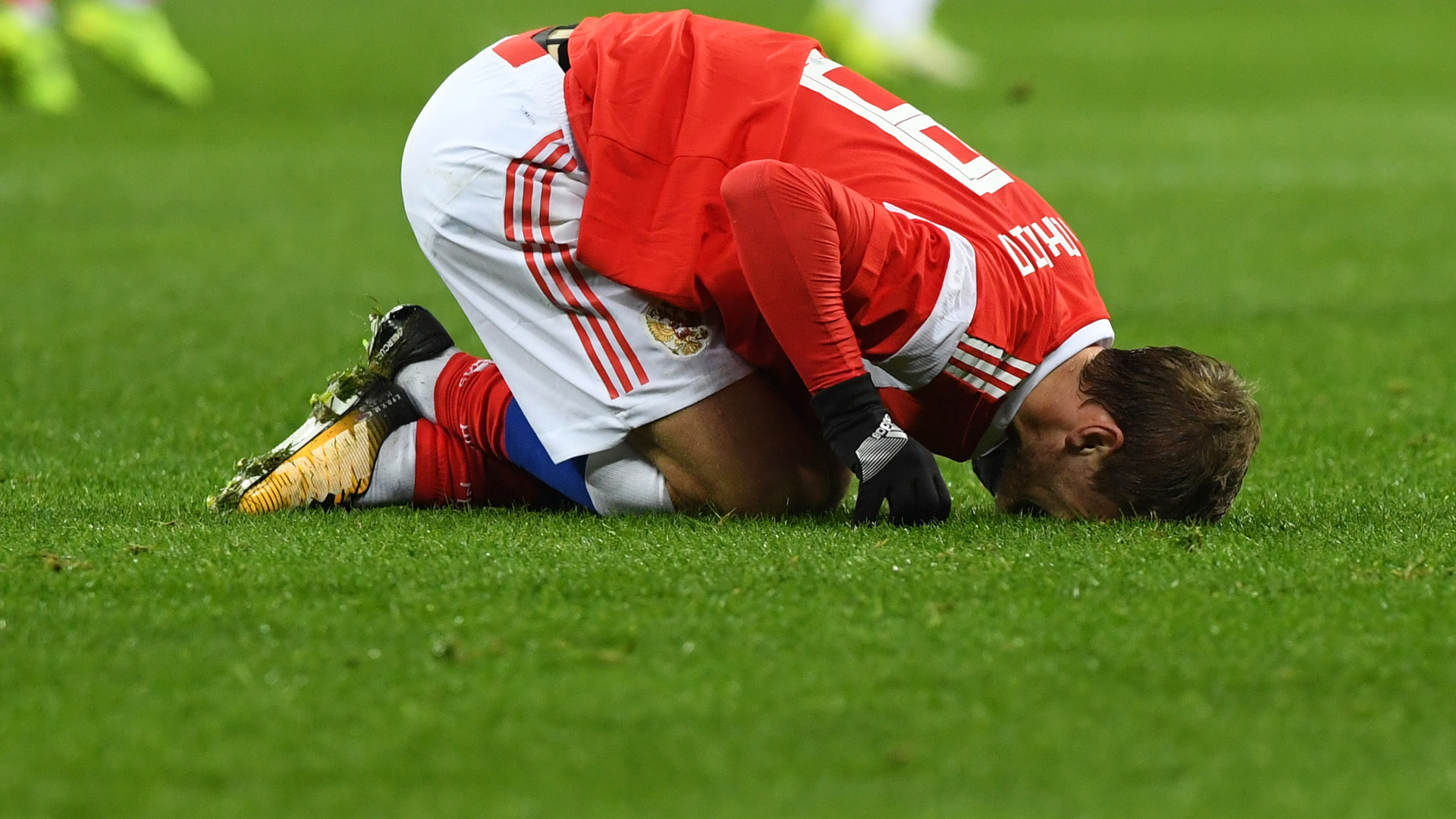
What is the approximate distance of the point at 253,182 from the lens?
8.56m

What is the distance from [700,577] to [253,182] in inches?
267

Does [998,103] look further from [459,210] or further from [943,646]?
[943,646]

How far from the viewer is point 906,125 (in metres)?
2.82

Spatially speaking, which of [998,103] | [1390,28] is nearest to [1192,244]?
[998,103]

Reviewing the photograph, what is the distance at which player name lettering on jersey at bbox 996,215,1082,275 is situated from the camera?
262 centimetres

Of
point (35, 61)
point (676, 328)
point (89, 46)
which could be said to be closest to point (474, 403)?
point (676, 328)

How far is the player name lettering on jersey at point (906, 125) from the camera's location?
276cm

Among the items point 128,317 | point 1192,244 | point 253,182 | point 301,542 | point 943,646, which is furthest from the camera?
point 253,182

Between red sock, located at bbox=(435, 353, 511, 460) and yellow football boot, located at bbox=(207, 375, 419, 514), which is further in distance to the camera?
red sock, located at bbox=(435, 353, 511, 460)

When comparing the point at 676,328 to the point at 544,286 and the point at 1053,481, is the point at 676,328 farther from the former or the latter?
the point at 1053,481

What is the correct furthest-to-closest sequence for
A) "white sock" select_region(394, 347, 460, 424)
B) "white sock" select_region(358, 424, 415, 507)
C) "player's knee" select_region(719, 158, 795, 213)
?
1. "white sock" select_region(394, 347, 460, 424)
2. "white sock" select_region(358, 424, 415, 507)
3. "player's knee" select_region(719, 158, 795, 213)

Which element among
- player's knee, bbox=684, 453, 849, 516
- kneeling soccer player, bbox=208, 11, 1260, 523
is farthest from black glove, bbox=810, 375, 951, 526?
player's knee, bbox=684, 453, 849, 516

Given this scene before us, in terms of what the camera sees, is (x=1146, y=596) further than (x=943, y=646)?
Yes

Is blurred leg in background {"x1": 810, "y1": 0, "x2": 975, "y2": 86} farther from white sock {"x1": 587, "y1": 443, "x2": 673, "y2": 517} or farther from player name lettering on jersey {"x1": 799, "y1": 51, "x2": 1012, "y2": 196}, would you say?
white sock {"x1": 587, "y1": 443, "x2": 673, "y2": 517}
